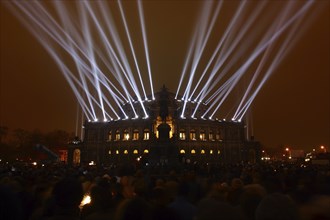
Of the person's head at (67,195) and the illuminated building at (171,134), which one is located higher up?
the illuminated building at (171,134)

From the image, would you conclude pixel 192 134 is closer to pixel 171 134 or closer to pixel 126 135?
pixel 171 134

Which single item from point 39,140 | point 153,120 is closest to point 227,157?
point 153,120

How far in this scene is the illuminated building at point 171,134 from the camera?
98375 millimetres

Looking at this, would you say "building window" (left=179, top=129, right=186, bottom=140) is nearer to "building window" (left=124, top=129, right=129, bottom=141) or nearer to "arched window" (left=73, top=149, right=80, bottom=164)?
"building window" (left=124, top=129, right=129, bottom=141)

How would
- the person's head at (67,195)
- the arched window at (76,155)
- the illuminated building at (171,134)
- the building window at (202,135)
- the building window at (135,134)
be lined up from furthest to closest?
the arched window at (76,155), the building window at (202,135), the building window at (135,134), the illuminated building at (171,134), the person's head at (67,195)

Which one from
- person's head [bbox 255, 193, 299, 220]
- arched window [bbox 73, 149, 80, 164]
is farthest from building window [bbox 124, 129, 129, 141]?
person's head [bbox 255, 193, 299, 220]

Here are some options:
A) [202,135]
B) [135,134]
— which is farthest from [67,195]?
[202,135]

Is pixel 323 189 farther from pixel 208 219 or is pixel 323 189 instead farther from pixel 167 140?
pixel 167 140

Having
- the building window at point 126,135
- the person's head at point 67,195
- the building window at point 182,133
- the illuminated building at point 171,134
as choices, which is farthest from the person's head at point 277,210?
the building window at point 126,135

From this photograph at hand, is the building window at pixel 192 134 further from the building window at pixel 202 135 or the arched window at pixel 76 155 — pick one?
the arched window at pixel 76 155

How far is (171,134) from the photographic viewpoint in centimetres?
9562

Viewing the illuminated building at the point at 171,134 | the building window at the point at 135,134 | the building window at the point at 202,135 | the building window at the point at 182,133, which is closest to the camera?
the illuminated building at the point at 171,134

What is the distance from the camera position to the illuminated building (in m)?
98.4

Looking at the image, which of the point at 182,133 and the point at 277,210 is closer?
the point at 277,210
